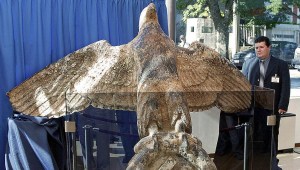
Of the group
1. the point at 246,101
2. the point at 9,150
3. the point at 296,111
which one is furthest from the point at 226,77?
the point at 296,111

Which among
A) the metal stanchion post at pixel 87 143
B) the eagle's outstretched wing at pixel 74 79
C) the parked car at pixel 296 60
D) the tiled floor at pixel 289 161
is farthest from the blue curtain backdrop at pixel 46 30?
the parked car at pixel 296 60

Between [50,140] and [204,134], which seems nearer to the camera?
[204,134]

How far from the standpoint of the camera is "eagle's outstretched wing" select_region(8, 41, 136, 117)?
282 cm

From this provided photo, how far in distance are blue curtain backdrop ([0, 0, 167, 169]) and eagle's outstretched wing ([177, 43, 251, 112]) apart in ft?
2.65

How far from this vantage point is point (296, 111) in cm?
541

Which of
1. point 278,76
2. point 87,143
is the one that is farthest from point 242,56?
point 87,143

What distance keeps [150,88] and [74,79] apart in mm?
1166

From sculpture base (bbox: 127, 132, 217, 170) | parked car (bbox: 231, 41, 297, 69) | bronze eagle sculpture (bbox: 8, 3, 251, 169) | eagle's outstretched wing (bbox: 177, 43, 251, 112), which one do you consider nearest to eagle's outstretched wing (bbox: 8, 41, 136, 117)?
bronze eagle sculpture (bbox: 8, 3, 251, 169)

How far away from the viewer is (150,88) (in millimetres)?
2125

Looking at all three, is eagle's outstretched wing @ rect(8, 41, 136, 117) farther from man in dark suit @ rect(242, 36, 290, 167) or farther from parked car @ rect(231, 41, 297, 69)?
parked car @ rect(231, 41, 297, 69)

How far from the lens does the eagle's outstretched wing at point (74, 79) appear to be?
2819mm

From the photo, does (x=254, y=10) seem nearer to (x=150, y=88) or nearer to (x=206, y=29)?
(x=206, y=29)

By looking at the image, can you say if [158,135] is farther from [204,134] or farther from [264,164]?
[264,164]

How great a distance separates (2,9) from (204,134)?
77.0 inches
